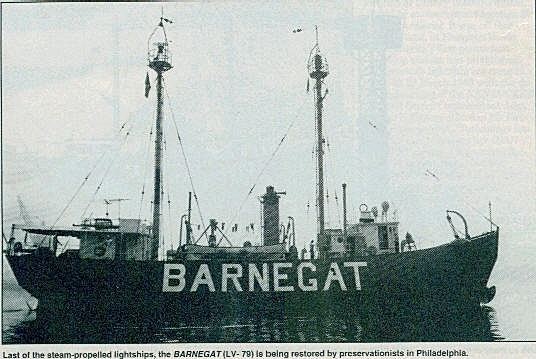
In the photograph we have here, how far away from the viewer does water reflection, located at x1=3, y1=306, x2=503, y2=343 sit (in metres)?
6.68

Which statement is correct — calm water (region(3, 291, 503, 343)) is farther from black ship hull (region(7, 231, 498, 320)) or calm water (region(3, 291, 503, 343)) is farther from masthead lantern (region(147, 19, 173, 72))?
masthead lantern (region(147, 19, 173, 72))

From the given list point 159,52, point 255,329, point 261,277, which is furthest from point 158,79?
point 255,329

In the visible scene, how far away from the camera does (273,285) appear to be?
7453 mm

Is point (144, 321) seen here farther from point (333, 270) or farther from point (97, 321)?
point (333, 270)

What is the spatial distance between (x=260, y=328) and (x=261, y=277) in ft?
2.27

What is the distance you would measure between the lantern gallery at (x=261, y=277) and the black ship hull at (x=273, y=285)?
1 cm

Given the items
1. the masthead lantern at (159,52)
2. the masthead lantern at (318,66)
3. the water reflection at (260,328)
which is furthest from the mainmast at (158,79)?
the masthead lantern at (318,66)

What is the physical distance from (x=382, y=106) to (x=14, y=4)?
4.18 meters

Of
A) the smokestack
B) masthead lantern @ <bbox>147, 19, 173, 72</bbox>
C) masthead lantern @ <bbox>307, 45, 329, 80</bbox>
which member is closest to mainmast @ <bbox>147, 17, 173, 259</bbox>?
masthead lantern @ <bbox>147, 19, 173, 72</bbox>

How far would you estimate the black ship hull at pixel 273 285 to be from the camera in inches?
289

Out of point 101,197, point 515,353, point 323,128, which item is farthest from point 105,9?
point 515,353

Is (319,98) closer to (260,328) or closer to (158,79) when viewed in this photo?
(158,79)

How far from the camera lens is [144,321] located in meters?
7.32

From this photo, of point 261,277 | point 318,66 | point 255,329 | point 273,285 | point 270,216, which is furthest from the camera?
point 270,216
